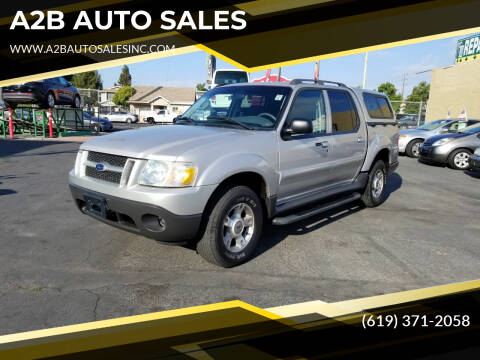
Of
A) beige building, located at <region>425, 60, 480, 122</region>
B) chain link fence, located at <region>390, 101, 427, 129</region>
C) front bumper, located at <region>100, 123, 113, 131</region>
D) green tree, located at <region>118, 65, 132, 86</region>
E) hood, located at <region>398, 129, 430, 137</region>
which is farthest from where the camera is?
green tree, located at <region>118, 65, 132, 86</region>

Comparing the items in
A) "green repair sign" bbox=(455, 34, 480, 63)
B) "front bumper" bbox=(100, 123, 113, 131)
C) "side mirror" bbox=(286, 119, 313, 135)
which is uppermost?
"green repair sign" bbox=(455, 34, 480, 63)

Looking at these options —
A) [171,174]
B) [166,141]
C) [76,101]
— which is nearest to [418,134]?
[166,141]

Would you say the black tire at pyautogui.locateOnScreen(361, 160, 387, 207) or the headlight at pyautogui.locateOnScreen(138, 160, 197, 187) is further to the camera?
the black tire at pyautogui.locateOnScreen(361, 160, 387, 207)

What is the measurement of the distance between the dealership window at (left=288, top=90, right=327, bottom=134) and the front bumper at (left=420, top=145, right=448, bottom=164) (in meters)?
8.31

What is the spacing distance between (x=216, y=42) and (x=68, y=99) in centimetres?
1018

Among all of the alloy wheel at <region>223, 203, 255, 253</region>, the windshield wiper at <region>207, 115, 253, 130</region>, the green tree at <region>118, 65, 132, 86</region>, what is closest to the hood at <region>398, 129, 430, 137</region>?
the windshield wiper at <region>207, 115, 253, 130</region>

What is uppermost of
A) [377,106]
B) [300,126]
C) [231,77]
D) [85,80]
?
[85,80]

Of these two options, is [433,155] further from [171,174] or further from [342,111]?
[171,174]

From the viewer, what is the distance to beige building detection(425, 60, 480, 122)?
2412cm

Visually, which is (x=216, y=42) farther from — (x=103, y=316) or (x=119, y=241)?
(x=103, y=316)

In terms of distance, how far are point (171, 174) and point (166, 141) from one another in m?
0.45

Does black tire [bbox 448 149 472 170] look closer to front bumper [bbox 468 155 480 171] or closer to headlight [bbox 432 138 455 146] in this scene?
headlight [bbox 432 138 455 146]

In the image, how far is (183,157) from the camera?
3.05 m

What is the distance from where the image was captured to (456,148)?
36.0 ft
